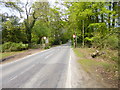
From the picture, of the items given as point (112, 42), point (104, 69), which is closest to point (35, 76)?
point (104, 69)

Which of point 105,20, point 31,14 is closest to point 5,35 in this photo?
point 31,14

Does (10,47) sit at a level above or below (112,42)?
below

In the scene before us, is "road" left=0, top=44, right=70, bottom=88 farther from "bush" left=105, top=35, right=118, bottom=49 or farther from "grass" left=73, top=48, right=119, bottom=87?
"bush" left=105, top=35, right=118, bottom=49

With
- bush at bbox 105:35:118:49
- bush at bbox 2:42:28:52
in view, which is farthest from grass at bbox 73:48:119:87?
bush at bbox 2:42:28:52

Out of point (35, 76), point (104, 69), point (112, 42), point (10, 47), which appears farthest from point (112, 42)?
point (10, 47)

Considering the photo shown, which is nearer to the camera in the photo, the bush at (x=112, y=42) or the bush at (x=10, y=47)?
the bush at (x=112, y=42)

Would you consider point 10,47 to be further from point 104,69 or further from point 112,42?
point 112,42

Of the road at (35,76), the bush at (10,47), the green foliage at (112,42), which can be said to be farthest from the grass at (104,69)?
the bush at (10,47)

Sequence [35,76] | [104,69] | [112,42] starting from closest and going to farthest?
[35,76]
[104,69]
[112,42]

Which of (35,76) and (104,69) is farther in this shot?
(104,69)

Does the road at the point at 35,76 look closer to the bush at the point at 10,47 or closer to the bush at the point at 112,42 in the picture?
the bush at the point at 112,42

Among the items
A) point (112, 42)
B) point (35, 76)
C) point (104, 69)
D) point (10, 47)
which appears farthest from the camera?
point (10, 47)

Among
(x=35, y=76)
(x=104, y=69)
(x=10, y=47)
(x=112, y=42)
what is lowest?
(x=35, y=76)

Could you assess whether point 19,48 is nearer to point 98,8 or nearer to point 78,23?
point 78,23
